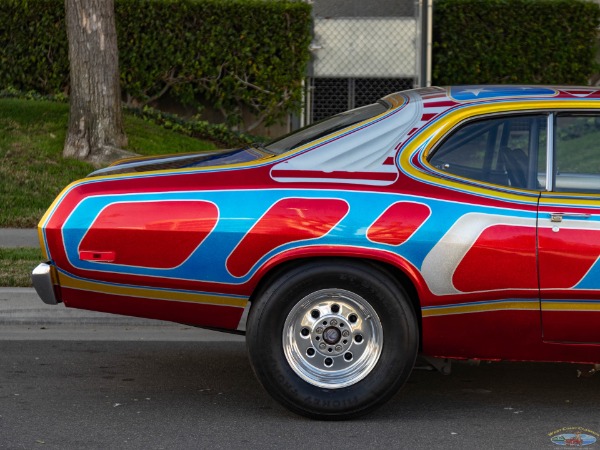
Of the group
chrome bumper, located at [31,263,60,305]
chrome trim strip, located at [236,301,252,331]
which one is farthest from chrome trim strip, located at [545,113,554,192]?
chrome bumper, located at [31,263,60,305]

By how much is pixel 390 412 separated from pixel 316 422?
42 cm

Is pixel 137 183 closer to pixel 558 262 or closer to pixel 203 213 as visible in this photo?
pixel 203 213

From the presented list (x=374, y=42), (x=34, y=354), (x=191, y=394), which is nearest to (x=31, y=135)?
(x=374, y=42)

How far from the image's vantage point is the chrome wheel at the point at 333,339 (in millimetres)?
5488

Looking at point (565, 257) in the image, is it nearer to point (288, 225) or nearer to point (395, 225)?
point (395, 225)

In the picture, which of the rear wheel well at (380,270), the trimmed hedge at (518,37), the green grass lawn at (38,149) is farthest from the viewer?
the trimmed hedge at (518,37)

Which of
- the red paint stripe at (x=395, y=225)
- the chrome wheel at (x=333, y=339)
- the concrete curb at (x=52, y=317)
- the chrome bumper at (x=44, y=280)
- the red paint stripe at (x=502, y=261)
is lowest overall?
the concrete curb at (x=52, y=317)

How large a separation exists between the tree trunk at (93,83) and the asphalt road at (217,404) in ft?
16.6

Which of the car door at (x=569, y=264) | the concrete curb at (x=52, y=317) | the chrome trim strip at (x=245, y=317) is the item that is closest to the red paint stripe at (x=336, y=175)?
the chrome trim strip at (x=245, y=317)

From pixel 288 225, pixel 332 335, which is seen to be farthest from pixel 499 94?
pixel 332 335

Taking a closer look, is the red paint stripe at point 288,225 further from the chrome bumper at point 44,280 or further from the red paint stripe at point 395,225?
the chrome bumper at point 44,280

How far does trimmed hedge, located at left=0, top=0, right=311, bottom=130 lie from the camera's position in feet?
47.6

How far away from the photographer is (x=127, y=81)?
14781 millimetres

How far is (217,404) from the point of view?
19.3 feet
